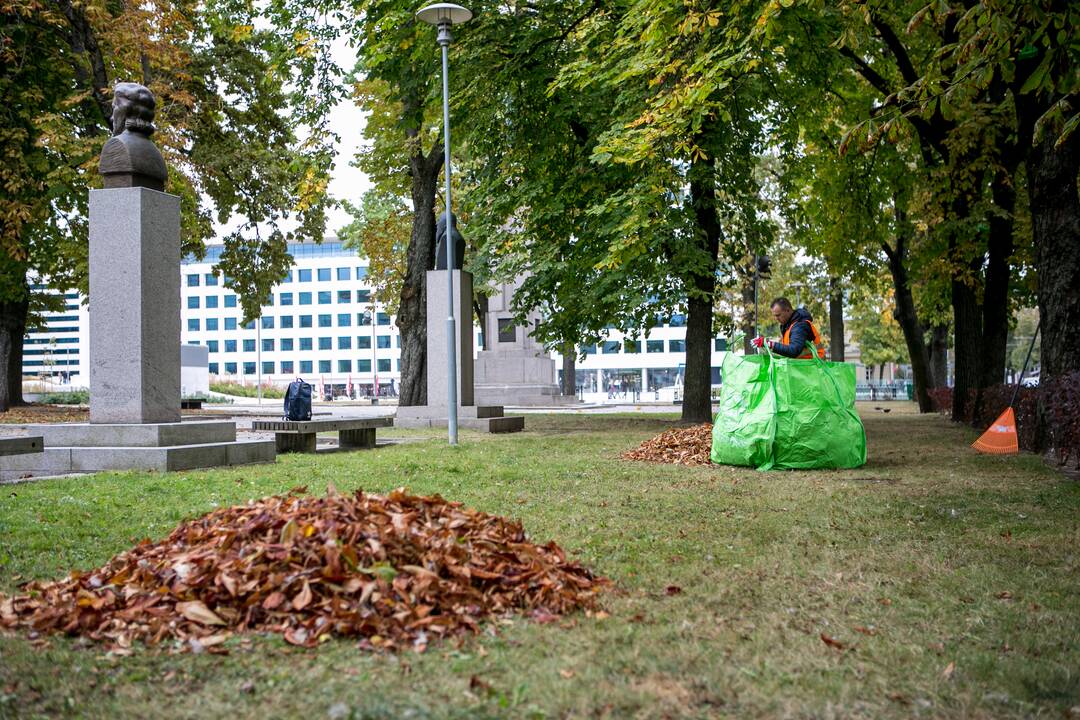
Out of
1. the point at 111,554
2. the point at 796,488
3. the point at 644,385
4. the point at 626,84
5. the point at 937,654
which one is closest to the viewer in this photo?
the point at 937,654

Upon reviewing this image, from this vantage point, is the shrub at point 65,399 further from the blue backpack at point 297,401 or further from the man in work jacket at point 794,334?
the man in work jacket at point 794,334

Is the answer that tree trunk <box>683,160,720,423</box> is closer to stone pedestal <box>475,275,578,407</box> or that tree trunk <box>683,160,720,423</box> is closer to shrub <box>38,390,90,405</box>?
stone pedestal <box>475,275,578,407</box>

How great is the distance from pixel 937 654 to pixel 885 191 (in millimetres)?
19473

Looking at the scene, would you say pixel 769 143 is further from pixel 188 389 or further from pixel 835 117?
pixel 188 389

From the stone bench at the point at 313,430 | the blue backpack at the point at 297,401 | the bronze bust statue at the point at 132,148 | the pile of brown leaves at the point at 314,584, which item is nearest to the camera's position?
the pile of brown leaves at the point at 314,584

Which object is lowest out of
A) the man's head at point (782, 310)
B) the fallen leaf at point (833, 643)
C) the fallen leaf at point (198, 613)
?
the fallen leaf at point (833, 643)

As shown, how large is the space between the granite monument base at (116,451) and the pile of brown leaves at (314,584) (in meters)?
5.01

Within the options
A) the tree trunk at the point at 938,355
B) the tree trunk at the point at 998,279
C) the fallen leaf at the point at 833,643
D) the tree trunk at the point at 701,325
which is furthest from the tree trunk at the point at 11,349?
the tree trunk at the point at 938,355

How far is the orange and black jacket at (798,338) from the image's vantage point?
403 inches

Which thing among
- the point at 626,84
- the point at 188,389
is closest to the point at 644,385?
the point at 188,389

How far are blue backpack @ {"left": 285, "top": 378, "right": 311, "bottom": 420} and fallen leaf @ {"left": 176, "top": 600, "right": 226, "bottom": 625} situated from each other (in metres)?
9.04

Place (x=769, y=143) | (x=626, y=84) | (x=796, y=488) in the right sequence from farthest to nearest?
(x=769, y=143) → (x=626, y=84) → (x=796, y=488)

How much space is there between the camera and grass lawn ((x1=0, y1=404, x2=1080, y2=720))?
324cm

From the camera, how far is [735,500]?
7.95 meters
